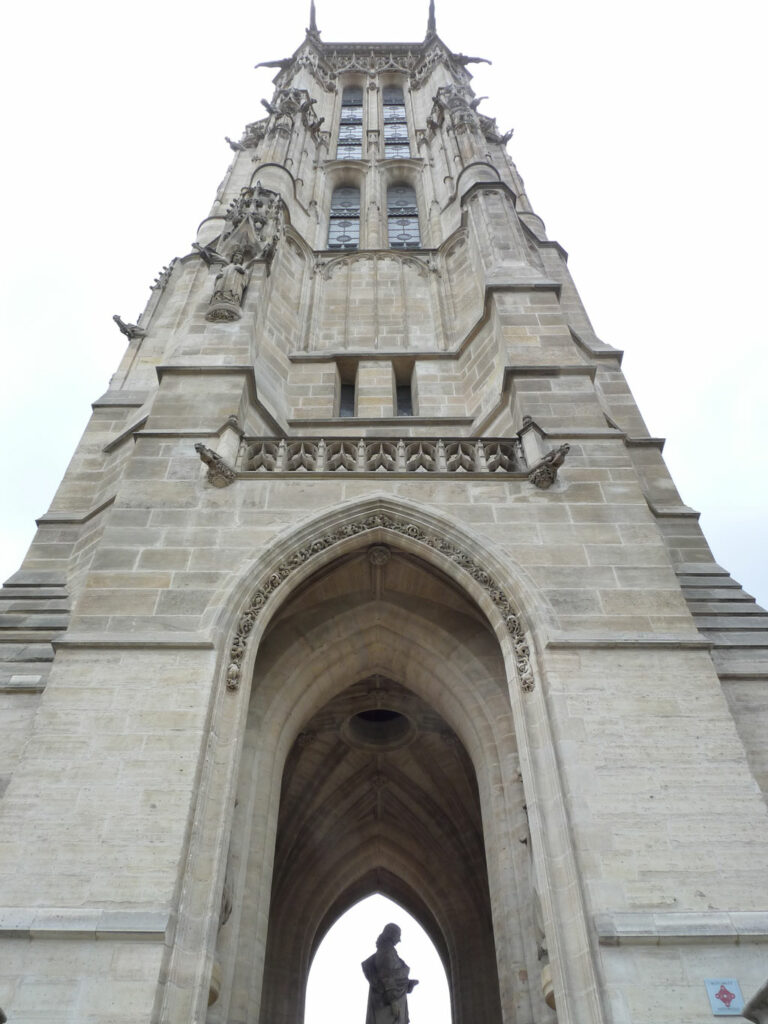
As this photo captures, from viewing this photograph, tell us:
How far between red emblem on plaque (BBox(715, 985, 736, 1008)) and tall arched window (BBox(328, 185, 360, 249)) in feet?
50.4

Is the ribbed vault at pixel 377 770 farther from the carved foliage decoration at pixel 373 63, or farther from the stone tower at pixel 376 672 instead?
the carved foliage decoration at pixel 373 63

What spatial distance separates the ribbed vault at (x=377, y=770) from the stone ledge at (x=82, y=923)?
154cm

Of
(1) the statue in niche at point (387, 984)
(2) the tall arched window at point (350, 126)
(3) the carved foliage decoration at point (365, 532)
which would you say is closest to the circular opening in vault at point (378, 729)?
(1) the statue in niche at point (387, 984)

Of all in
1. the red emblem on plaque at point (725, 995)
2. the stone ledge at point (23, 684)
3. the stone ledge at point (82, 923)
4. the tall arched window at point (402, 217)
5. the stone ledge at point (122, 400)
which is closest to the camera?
the red emblem on plaque at point (725, 995)

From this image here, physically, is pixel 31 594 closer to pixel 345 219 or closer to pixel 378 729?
pixel 378 729

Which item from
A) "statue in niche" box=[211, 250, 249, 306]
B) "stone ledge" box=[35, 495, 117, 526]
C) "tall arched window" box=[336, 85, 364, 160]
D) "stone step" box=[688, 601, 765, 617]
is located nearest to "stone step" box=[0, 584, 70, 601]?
"stone ledge" box=[35, 495, 117, 526]

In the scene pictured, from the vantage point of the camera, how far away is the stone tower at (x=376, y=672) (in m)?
5.70

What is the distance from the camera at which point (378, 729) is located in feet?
39.2

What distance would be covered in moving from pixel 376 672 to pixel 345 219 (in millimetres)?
12735

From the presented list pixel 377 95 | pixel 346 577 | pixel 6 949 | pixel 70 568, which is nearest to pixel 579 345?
pixel 346 577

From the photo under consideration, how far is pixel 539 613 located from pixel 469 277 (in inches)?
353

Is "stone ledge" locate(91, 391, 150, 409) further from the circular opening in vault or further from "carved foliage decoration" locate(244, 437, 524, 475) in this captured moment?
the circular opening in vault

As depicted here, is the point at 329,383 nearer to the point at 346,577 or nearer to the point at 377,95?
the point at 346,577

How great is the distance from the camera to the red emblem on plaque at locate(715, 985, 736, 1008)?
518 cm
